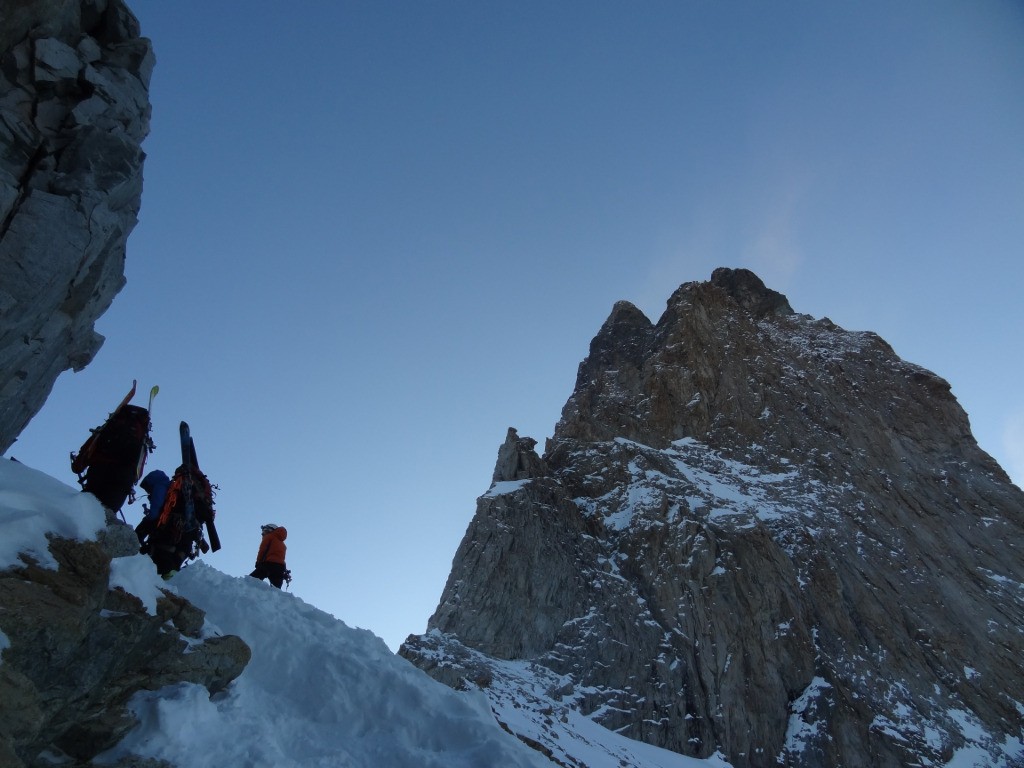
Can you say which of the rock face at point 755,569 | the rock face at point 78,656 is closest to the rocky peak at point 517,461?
the rock face at point 755,569

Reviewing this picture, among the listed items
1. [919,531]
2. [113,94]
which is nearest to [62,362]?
[113,94]

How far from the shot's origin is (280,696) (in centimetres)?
874

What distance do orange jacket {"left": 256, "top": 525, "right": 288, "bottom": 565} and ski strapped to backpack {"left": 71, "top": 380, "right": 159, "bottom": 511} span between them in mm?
5468

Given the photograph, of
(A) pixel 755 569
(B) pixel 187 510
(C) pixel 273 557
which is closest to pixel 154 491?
(B) pixel 187 510

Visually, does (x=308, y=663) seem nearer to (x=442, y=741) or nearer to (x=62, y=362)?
(x=442, y=741)

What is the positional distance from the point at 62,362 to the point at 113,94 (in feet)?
19.7

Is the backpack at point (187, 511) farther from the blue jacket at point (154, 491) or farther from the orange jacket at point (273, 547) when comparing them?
the orange jacket at point (273, 547)

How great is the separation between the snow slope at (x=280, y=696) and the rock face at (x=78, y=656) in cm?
17

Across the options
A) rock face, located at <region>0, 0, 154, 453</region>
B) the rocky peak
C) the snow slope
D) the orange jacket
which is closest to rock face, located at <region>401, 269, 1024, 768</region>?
the rocky peak

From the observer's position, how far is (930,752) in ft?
107

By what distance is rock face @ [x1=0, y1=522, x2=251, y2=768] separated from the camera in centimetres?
584

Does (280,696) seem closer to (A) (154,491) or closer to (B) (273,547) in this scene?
(A) (154,491)

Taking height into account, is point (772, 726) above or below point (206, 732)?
above

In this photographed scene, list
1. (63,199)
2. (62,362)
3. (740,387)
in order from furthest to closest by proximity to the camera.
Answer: (740,387) → (62,362) → (63,199)
